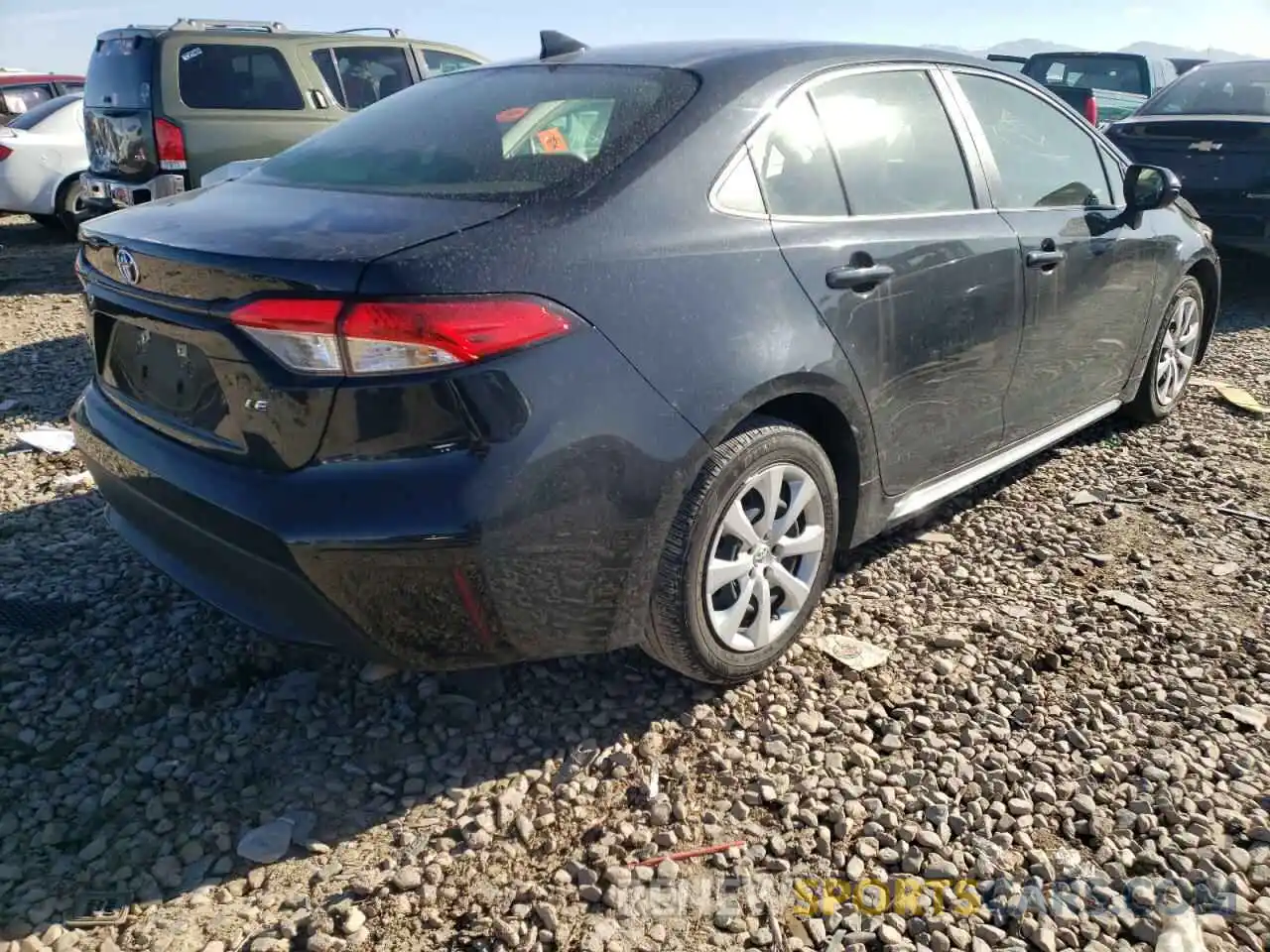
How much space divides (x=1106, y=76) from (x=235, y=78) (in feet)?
36.7

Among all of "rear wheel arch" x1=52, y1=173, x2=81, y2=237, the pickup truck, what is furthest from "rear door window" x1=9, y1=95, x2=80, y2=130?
the pickup truck

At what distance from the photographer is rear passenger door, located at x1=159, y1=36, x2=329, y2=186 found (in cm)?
771

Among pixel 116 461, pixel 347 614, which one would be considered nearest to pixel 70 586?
pixel 116 461

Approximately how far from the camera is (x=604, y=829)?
2.39 metres

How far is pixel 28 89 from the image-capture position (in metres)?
13.6

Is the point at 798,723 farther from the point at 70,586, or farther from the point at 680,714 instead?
the point at 70,586

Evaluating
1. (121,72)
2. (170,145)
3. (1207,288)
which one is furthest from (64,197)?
(1207,288)

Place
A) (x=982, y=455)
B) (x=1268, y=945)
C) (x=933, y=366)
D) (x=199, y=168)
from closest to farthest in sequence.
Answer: (x=1268, y=945) < (x=933, y=366) < (x=982, y=455) < (x=199, y=168)

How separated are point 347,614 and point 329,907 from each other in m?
0.59

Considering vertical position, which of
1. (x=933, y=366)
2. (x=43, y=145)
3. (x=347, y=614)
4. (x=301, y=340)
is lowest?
(x=43, y=145)

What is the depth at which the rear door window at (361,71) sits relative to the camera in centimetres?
873

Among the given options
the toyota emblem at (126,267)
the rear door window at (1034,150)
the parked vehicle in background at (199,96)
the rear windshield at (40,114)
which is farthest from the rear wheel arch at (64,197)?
the rear door window at (1034,150)

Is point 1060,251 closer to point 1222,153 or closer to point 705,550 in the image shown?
point 705,550

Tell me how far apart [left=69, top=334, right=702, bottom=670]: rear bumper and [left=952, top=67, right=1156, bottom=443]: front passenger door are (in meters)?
1.80
